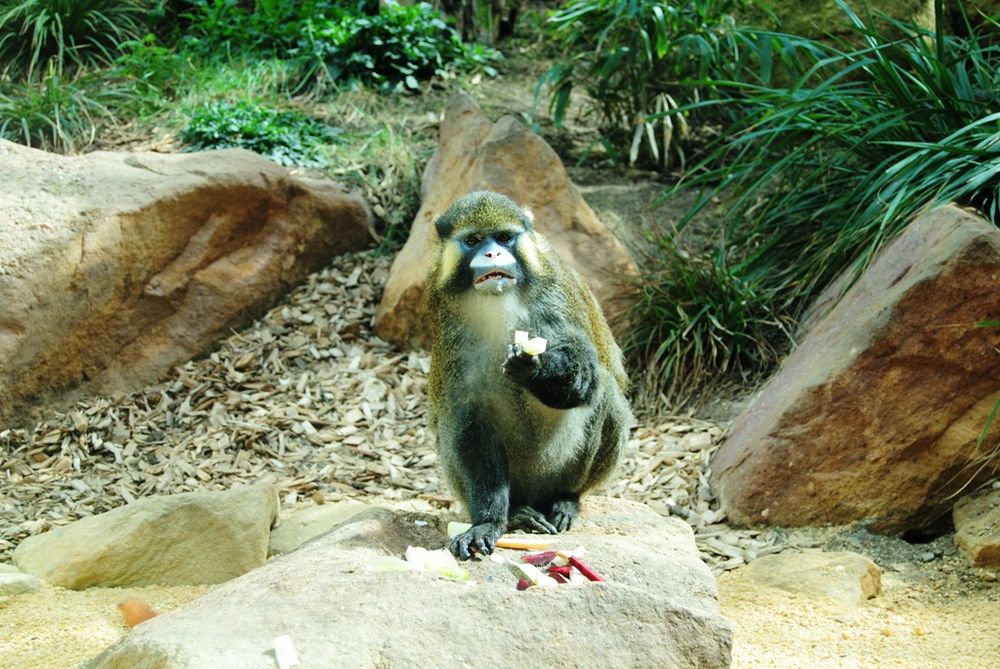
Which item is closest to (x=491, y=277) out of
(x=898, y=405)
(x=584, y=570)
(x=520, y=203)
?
(x=584, y=570)

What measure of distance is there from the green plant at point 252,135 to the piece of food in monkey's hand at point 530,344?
5.22 meters

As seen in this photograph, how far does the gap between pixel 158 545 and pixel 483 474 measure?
187cm

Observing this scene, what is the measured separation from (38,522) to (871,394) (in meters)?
4.60

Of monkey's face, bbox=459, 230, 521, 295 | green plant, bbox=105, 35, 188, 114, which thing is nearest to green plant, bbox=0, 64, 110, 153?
green plant, bbox=105, 35, 188, 114

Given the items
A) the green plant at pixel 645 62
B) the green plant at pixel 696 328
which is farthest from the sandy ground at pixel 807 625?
the green plant at pixel 645 62

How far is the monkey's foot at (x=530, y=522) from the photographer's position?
4.55 metres

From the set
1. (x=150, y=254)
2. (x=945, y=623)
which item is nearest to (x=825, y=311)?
(x=945, y=623)

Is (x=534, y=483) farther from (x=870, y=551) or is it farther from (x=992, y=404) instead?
(x=992, y=404)

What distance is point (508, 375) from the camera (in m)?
4.12

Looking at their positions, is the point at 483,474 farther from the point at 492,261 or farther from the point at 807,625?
the point at 807,625

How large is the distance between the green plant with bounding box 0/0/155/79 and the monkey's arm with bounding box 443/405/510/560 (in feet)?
25.3

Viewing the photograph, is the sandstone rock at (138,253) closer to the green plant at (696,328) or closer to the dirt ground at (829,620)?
the dirt ground at (829,620)

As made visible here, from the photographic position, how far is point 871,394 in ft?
18.0

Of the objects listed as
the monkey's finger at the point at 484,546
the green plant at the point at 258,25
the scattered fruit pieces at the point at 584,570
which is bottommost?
the monkey's finger at the point at 484,546
